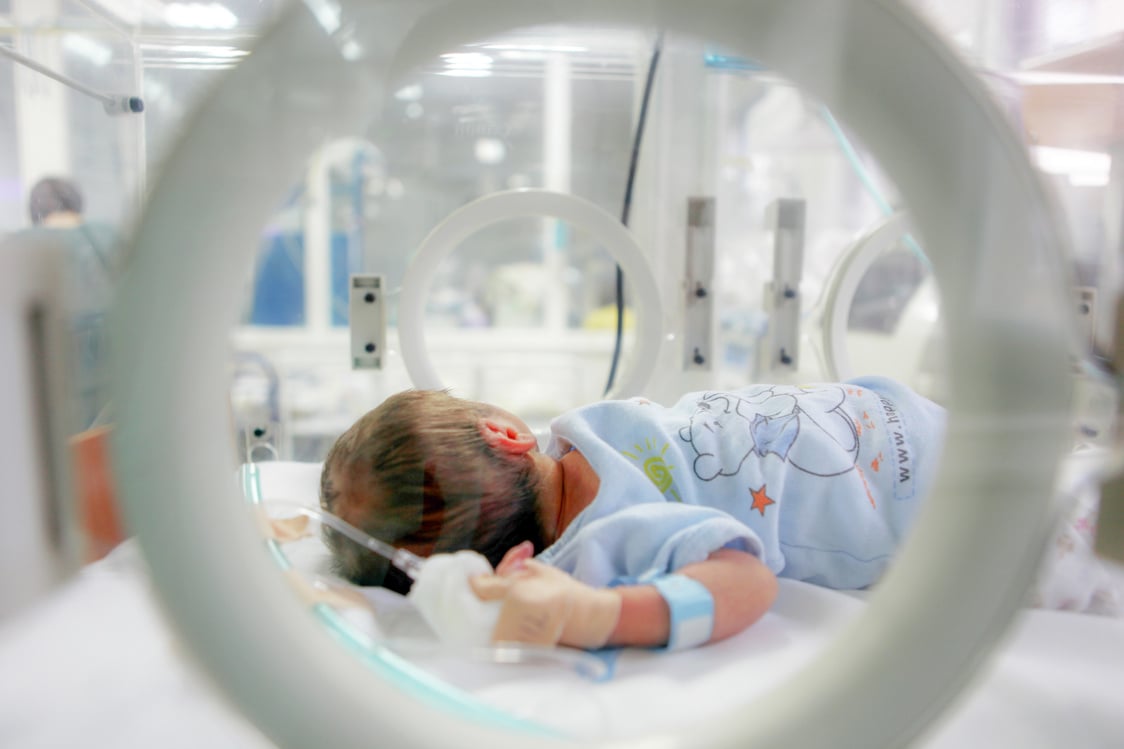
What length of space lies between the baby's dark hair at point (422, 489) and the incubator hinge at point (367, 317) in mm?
383

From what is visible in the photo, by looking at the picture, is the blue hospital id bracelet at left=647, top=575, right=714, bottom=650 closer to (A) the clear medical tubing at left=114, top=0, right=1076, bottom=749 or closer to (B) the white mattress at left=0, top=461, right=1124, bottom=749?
(B) the white mattress at left=0, top=461, right=1124, bottom=749

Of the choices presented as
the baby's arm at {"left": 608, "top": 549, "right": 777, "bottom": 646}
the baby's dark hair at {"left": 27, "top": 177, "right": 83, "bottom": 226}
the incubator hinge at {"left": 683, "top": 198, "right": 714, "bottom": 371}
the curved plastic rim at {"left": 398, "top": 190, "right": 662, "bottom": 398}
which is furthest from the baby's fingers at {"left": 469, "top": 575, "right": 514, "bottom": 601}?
the incubator hinge at {"left": 683, "top": 198, "right": 714, "bottom": 371}

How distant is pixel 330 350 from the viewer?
1.31 m

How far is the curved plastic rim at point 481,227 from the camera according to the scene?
1.29 metres

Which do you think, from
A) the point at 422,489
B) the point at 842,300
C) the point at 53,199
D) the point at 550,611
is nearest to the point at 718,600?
the point at 550,611

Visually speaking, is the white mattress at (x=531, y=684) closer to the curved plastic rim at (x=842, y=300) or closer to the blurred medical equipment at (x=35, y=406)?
the blurred medical equipment at (x=35, y=406)

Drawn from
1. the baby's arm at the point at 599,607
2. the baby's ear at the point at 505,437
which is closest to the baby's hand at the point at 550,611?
the baby's arm at the point at 599,607

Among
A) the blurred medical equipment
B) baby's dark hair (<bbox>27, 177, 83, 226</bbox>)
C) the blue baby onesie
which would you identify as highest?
baby's dark hair (<bbox>27, 177, 83, 226</bbox>)

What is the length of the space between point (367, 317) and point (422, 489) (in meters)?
0.58

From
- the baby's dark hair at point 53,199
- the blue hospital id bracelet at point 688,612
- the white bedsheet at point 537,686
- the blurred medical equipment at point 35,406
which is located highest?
the baby's dark hair at point 53,199

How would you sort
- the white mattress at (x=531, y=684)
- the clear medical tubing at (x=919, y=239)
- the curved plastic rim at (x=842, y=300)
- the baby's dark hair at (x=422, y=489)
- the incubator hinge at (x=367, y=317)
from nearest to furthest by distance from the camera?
the clear medical tubing at (x=919, y=239) < the white mattress at (x=531, y=684) < the baby's dark hair at (x=422, y=489) < the incubator hinge at (x=367, y=317) < the curved plastic rim at (x=842, y=300)

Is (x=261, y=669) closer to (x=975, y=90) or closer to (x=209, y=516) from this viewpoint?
(x=209, y=516)

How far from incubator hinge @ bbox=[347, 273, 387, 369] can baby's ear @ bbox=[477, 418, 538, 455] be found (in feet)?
1.39

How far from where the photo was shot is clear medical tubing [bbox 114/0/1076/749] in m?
0.45
